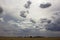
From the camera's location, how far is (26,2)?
4.32 feet

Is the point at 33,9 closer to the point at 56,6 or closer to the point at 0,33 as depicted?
the point at 56,6

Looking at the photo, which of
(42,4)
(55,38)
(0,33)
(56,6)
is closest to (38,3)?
(42,4)

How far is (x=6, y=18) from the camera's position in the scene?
4.49 ft

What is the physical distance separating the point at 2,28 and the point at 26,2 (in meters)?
0.46

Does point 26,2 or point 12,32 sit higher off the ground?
point 26,2

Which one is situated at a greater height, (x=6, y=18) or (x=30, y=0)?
(x=30, y=0)

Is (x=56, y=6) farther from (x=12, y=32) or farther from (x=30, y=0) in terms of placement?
(x=12, y=32)

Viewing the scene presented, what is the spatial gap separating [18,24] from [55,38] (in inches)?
20.1

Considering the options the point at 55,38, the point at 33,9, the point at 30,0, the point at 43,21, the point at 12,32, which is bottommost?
the point at 55,38

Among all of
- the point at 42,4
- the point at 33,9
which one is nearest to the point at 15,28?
the point at 33,9

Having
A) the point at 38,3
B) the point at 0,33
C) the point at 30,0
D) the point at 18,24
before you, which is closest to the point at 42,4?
the point at 38,3

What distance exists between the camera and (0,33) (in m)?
1.41

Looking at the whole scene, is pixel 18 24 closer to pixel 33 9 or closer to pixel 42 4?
pixel 33 9

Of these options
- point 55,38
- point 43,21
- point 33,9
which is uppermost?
point 33,9
